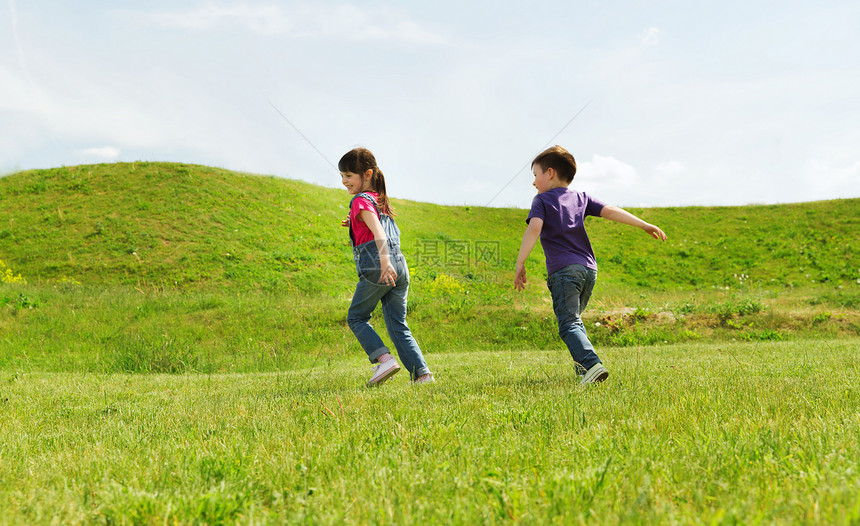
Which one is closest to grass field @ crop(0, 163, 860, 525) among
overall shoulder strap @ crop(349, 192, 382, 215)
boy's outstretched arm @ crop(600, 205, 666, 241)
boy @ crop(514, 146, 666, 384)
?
boy @ crop(514, 146, 666, 384)

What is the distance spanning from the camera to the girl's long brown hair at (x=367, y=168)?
5.50 meters

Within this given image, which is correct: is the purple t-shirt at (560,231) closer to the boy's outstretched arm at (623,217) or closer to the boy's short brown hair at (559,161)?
the boy's short brown hair at (559,161)

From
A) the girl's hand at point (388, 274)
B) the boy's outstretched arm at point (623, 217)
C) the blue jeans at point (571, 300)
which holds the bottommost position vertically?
the blue jeans at point (571, 300)

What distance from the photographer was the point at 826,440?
227cm

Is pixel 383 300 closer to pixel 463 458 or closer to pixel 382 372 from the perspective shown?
pixel 382 372

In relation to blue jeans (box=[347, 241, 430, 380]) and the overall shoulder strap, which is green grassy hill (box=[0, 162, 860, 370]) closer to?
blue jeans (box=[347, 241, 430, 380])

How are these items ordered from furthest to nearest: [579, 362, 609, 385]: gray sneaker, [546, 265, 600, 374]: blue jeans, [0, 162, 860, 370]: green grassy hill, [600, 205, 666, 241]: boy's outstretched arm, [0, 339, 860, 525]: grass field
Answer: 1. [0, 162, 860, 370]: green grassy hill
2. [600, 205, 666, 241]: boy's outstretched arm
3. [546, 265, 600, 374]: blue jeans
4. [579, 362, 609, 385]: gray sneaker
5. [0, 339, 860, 525]: grass field

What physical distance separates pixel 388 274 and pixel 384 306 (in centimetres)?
61

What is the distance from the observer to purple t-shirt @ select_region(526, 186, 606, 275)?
16.7ft

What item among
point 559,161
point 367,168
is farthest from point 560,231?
point 367,168

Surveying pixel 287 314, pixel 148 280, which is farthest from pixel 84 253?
pixel 287 314

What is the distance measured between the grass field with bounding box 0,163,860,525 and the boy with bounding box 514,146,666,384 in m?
0.51

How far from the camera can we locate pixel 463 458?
7.14 feet

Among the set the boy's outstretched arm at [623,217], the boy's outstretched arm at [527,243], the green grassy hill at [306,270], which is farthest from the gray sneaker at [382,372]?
the green grassy hill at [306,270]
